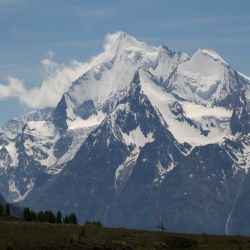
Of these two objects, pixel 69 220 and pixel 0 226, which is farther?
pixel 69 220

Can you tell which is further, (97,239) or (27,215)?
(27,215)

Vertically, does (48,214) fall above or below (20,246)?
above

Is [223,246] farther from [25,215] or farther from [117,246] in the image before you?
[25,215]

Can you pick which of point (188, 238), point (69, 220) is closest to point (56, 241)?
point (188, 238)

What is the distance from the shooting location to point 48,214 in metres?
148

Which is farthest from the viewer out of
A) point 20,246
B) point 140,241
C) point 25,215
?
point 25,215

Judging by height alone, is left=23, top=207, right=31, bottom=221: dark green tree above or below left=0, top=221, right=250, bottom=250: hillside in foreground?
above

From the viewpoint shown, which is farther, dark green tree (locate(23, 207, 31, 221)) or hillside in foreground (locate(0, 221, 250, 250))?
dark green tree (locate(23, 207, 31, 221))

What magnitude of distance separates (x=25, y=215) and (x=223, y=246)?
1613 inches

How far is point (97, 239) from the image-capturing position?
358 ft

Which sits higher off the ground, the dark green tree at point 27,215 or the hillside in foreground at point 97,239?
the dark green tree at point 27,215

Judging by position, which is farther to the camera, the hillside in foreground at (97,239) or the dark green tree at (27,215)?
the dark green tree at (27,215)

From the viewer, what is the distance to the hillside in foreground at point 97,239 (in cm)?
10412

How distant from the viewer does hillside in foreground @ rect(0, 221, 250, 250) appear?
104m
